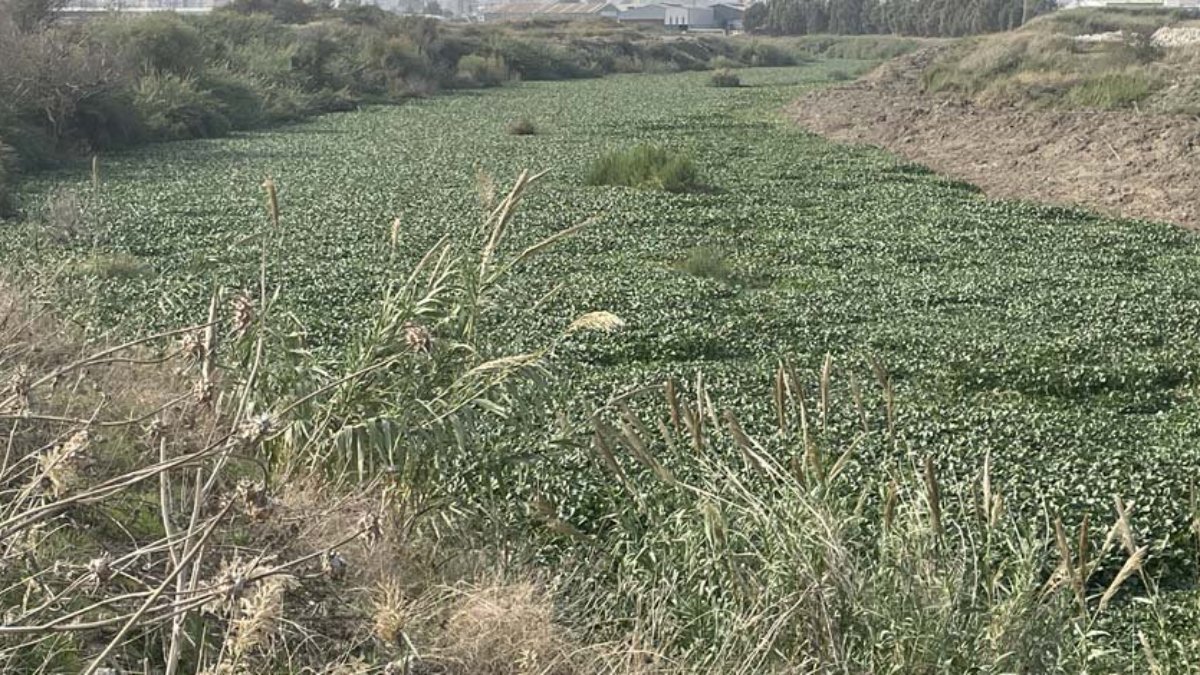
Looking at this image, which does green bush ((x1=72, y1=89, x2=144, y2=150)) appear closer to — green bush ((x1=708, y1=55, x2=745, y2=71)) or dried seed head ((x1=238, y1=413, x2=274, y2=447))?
dried seed head ((x1=238, y1=413, x2=274, y2=447))

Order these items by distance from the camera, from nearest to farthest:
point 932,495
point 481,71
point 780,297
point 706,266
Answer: point 932,495 → point 780,297 → point 706,266 → point 481,71

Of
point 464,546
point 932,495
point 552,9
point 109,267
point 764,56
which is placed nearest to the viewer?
point 932,495

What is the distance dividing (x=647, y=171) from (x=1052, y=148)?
19.2 feet

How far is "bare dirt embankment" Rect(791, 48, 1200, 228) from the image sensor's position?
1341cm

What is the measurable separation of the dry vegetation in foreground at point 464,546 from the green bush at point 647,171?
9.72 metres

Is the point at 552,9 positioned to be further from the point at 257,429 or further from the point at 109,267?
the point at 257,429

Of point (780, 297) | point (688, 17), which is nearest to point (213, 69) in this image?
point (780, 297)

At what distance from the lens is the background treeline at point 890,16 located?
2618 inches

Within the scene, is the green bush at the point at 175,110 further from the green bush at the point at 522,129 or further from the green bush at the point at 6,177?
the green bush at the point at 522,129

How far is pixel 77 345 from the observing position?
5.57 metres

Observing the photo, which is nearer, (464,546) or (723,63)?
(464,546)

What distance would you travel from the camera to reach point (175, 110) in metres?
19.7

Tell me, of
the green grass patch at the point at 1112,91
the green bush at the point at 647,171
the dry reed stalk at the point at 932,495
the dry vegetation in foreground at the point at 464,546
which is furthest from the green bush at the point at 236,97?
the dry reed stalk at the point at 932,495

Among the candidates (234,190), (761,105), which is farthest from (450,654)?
(761,105)
